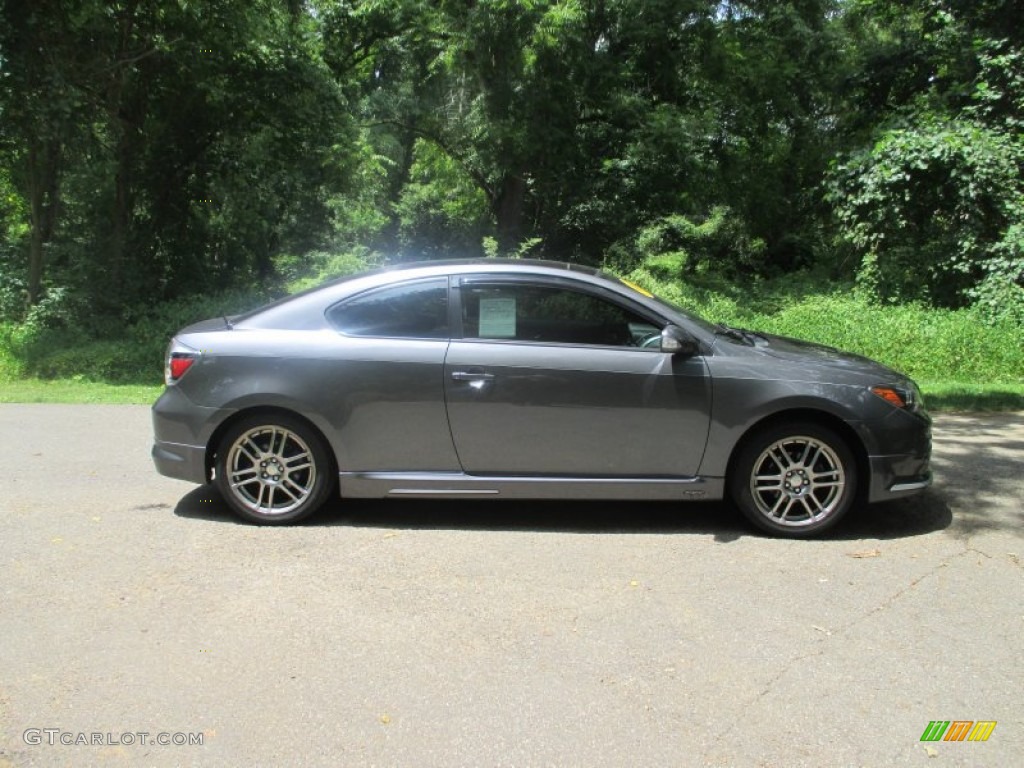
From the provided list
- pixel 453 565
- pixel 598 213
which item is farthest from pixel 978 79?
pixel 453 565

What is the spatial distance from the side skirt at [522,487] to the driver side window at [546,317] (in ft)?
2.84

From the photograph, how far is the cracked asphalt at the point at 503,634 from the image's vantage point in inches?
123

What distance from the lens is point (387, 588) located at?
4438mm

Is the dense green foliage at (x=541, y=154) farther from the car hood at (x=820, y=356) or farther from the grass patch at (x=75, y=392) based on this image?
the car hood at (x=820, y=356)

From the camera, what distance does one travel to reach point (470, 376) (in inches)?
205

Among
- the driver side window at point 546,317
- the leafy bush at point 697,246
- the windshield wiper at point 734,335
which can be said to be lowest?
the windshield wiper at point 734,335

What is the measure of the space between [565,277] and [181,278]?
12871 millimetres

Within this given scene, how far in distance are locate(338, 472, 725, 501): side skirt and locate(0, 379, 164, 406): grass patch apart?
211 inches

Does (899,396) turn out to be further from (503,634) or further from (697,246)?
(697,246)

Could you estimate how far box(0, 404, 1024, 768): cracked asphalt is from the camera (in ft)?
10.2

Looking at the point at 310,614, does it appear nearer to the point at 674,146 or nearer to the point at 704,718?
the point at 704,718

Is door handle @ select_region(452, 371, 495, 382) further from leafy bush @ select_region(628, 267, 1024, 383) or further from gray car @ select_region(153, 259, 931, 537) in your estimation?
leafy bush @ select_region(628, 267, 1024, 383)

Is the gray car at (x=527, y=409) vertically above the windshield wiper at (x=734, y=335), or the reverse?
the windshield wiper at (x=734, y=335)

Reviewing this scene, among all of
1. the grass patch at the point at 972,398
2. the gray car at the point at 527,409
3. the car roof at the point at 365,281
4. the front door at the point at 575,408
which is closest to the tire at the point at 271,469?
the gray car at the point at 527,409
